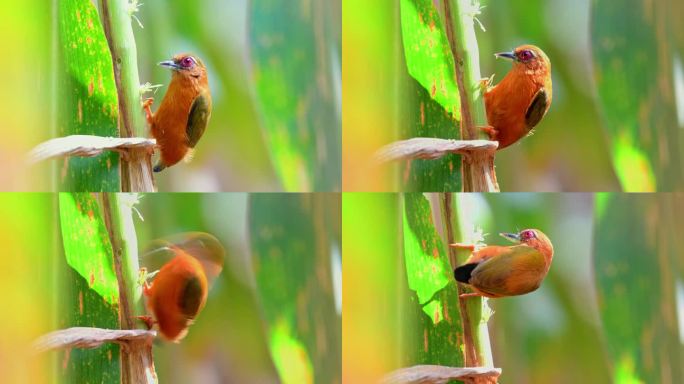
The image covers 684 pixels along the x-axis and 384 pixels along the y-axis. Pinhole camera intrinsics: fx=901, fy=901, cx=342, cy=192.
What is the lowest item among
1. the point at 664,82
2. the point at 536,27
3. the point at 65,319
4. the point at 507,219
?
the point at 65,319

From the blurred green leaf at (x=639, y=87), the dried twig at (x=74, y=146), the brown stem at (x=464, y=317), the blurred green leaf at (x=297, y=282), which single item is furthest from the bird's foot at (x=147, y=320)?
the blurred green leaf at (x=639, y=87)

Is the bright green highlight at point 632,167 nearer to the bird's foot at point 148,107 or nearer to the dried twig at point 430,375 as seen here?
the dried twig at point 430,375

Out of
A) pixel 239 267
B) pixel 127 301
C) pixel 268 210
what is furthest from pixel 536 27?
pixel 127 301

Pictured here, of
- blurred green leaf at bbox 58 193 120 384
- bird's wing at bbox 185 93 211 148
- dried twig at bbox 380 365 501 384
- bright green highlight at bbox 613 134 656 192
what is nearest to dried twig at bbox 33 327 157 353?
blurred green leaf at bbox 58 193 120 384

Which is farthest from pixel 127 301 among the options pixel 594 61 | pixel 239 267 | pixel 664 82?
pixel 664 82

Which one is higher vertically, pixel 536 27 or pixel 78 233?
pixel 536 27

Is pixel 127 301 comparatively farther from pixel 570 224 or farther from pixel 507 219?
pixel 570 224
